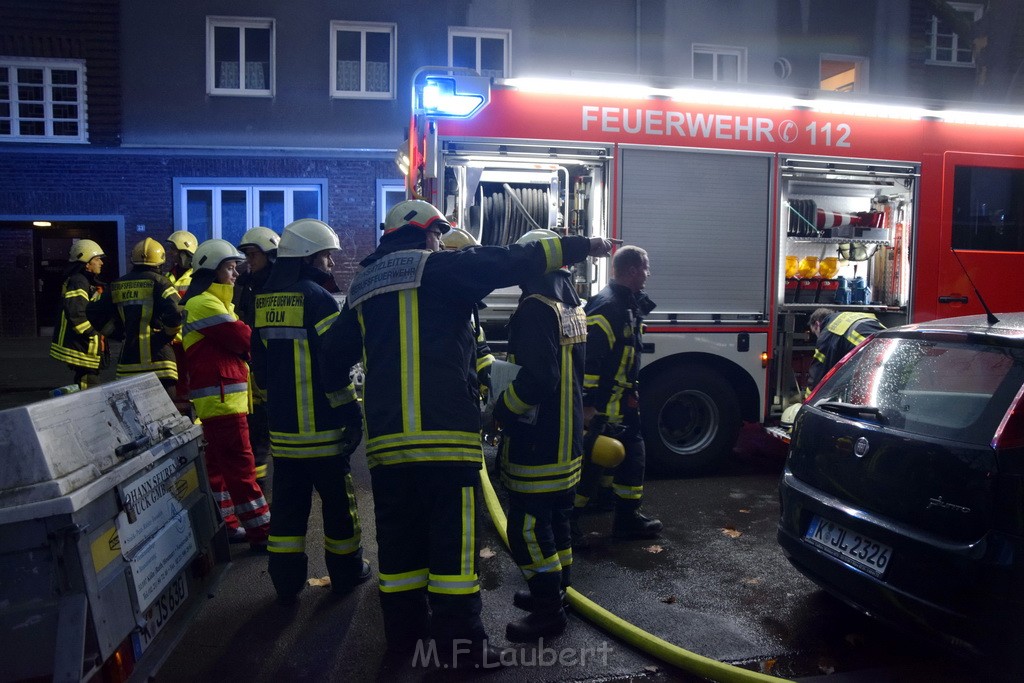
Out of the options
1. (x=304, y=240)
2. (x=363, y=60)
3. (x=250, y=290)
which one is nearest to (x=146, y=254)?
(x=250, y=290)

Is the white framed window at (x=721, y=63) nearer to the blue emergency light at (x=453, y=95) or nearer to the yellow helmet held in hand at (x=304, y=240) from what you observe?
the blue emergency light at (x=453, y=95)

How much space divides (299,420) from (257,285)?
1.44 meters

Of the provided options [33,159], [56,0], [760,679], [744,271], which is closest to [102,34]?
[56,0]

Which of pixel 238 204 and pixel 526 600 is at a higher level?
pixel 238 204

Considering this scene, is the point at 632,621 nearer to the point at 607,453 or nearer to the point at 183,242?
the point at 607,453

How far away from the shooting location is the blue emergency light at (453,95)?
5680mm

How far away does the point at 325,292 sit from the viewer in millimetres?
3852

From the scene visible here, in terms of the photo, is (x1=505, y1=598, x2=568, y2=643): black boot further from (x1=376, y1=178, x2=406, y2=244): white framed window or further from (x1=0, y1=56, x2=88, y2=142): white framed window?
(x1=0, y1=56, x2=88, y2=142): white framed window

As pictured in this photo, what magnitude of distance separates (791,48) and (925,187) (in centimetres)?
1119

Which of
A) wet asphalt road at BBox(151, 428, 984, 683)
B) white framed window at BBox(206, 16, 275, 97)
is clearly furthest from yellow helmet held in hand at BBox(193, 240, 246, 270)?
white framed window at BBox(206, 16, 275, 97)

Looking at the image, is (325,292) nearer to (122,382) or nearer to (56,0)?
(122,382)

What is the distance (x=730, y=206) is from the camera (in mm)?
6367

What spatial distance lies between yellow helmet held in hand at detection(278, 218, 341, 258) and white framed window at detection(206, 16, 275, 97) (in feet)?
40.3

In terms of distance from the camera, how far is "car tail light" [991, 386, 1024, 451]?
2.73m
